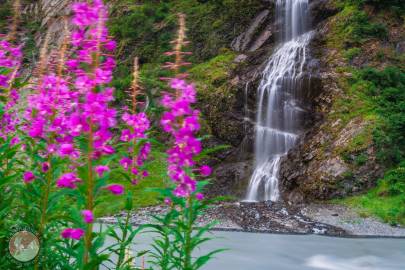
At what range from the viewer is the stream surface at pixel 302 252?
28.7 ft

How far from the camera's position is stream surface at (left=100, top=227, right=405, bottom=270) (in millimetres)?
8758

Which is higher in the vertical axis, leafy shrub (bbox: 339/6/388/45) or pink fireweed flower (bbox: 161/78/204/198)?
leafy shrub (bbox: 339/6/388/45)

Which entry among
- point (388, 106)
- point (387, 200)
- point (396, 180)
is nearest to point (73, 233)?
point (387, 200)

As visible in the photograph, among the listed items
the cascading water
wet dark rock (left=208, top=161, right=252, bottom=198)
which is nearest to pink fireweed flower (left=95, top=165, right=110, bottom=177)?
the cascading water

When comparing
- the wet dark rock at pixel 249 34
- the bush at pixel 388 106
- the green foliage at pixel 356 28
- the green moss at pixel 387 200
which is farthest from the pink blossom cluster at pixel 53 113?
the wet dark rock at pixel 249 34

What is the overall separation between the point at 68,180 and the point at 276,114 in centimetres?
1694

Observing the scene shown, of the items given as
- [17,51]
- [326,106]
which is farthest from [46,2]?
[17,51]

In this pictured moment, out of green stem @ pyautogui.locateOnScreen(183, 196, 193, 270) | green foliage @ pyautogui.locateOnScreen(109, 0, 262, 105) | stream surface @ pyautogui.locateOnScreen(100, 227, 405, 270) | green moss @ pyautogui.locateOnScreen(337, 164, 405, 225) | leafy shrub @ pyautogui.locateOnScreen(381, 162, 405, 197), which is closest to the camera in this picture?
green stem @ pyautogui.locateOnScreen(183, 196, 193, 270)

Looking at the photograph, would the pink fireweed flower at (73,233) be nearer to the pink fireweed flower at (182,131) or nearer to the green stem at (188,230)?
the pink fireweed flower at (182,131)

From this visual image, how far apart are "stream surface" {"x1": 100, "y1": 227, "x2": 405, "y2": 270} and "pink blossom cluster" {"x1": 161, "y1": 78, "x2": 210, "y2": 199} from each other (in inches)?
198

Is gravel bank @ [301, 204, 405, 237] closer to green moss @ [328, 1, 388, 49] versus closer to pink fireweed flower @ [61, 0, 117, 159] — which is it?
green moss @ [328, 1, 388, 49]

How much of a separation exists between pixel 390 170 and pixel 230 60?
34.8ft

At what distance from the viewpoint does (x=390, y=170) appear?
15.8 metres

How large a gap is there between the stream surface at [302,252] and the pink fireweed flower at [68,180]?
5.20 metres
